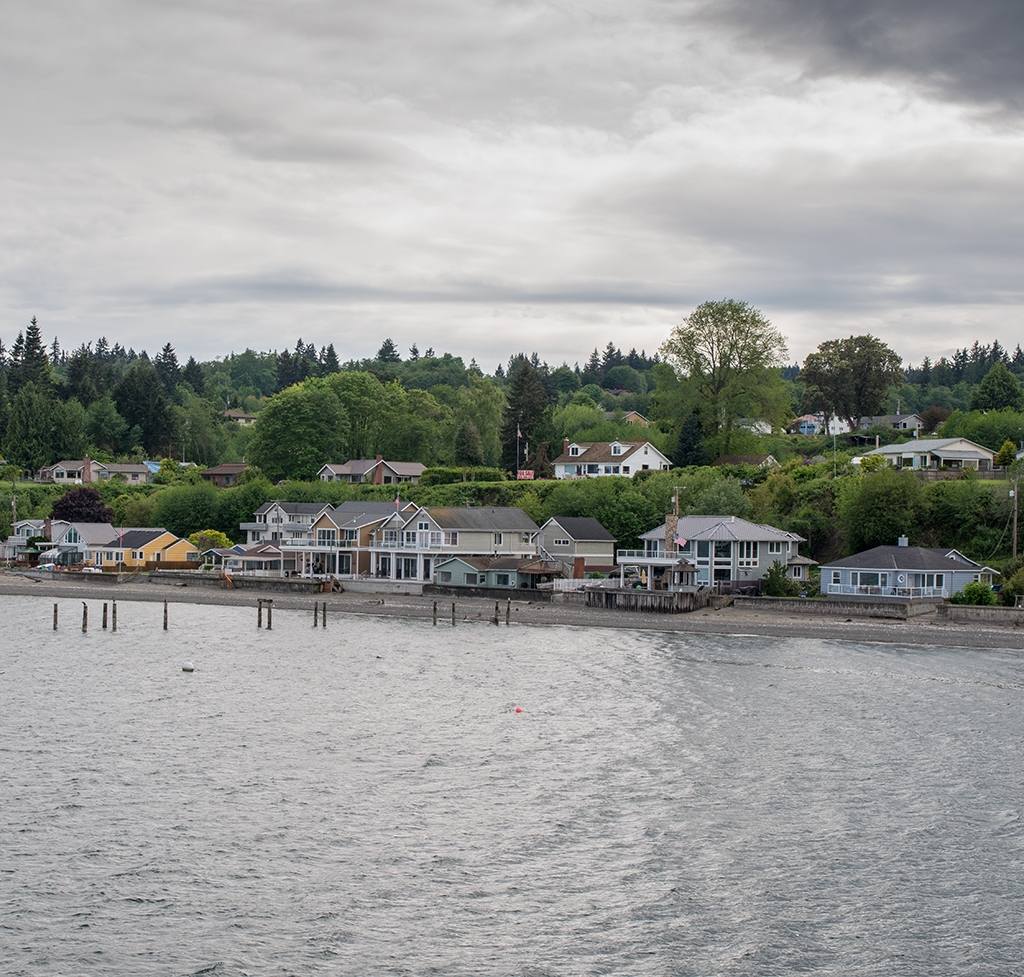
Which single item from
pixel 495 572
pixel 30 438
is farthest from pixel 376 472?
pixel 30 438

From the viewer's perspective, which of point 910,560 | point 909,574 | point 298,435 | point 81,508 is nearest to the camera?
point 909,574

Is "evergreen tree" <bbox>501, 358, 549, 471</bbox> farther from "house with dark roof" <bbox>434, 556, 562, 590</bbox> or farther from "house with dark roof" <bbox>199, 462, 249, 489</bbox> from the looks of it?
"house with dark roof" <bbox>434, 556, 562, 590</bbox>

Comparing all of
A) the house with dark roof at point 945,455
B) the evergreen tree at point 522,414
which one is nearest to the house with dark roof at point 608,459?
the evergreen tree at point 522,414

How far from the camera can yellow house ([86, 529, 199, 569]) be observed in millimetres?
107812

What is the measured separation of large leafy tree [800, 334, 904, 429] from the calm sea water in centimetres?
8671

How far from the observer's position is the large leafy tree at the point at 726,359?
109438 mm

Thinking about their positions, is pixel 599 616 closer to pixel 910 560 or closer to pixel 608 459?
pixel 910 560

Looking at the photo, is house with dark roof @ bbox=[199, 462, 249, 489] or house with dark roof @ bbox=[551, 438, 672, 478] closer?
house with dark roof @ bbox=[551, 438, 672, 478]

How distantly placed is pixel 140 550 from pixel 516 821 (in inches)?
3492

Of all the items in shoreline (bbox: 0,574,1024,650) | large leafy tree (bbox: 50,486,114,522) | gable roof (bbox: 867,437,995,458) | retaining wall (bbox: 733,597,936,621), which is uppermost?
gable roof (bbox: 867,437,995,458)

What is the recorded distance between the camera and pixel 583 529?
91875mm

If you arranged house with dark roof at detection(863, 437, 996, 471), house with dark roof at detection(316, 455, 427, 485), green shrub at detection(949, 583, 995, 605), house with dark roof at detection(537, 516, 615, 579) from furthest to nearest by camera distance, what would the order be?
house with dark roof at detection(316, 455, 427, 485)
house with dark roof at detection(863, 437, 996, 471)
house with dark roof at detection(537, 516, 615, 579)
green shrub at detection(949, 583, 995, 605)

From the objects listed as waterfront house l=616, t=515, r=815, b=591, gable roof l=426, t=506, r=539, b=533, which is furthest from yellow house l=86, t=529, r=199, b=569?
waterfront house l=616, t=515, r=815, b=591

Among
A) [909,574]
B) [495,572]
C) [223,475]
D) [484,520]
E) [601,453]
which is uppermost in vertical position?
[601,453]
